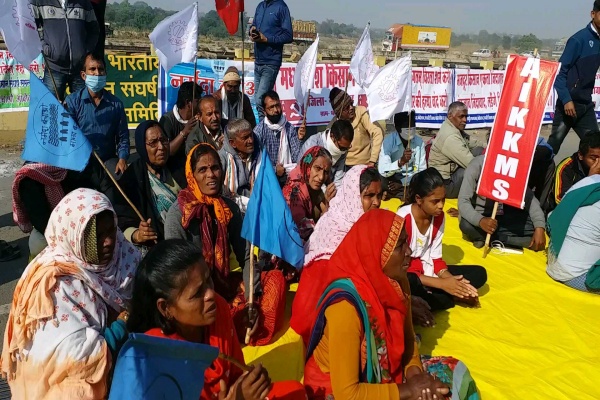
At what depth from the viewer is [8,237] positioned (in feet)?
16.0

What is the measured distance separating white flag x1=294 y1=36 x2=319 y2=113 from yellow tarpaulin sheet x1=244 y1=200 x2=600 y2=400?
3.59 m

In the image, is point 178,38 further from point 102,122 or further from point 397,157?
point 397,157

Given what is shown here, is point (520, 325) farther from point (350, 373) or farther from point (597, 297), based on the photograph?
point (350, 373)

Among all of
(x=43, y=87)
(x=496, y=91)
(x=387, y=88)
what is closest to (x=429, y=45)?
(x=496, y=91)

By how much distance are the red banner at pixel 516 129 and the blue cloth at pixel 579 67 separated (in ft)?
4.39

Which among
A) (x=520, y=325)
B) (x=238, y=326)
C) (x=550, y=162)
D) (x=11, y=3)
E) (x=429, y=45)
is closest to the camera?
(x=238, y=326)

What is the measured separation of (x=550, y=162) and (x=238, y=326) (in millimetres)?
4233

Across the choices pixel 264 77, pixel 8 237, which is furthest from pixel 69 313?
pixel 264 77

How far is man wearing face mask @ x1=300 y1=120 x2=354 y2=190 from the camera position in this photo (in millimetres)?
5312

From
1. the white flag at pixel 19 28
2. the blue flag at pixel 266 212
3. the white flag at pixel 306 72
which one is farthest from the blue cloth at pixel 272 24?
the blue flag at pixel 266 212

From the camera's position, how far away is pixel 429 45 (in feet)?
166

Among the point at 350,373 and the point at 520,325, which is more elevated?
the point at 350,373

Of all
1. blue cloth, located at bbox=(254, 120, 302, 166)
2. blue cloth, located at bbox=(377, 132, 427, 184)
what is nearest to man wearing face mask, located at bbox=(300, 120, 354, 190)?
blue cloth, located at bbox=(254, 120, 302, 166)

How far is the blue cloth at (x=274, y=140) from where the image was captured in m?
5.73
